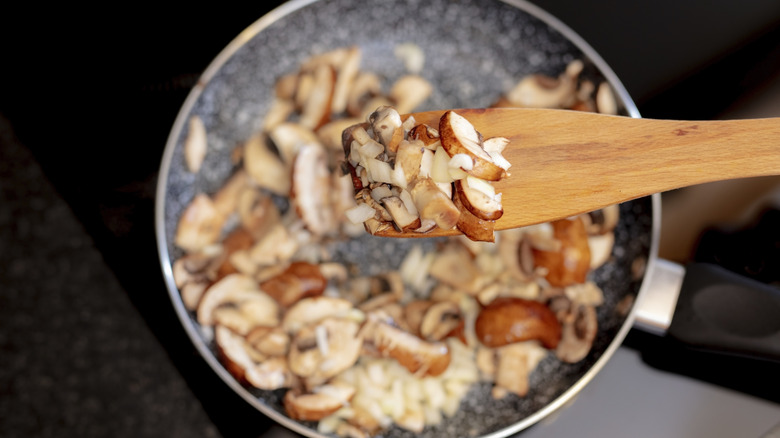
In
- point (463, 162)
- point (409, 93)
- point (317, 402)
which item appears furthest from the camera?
point (409, 93)

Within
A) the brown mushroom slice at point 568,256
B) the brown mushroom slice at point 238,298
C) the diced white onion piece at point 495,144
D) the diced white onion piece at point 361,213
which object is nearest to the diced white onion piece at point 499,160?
the diced white onion piece at point 495,144

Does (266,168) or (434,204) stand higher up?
(434,204)

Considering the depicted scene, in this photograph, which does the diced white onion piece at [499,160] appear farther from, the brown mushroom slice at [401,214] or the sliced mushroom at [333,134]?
the sliced mushroom at [333,134]

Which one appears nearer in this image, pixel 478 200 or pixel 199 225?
pixel 478 200

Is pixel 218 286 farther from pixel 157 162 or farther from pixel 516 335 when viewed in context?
pixel 516 335

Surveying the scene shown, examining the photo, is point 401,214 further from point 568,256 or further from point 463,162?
point 568,256

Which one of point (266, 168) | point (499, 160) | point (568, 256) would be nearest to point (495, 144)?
point (499, 160)

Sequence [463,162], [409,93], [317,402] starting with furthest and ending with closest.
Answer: [409,93], [317,402], [463,162]
